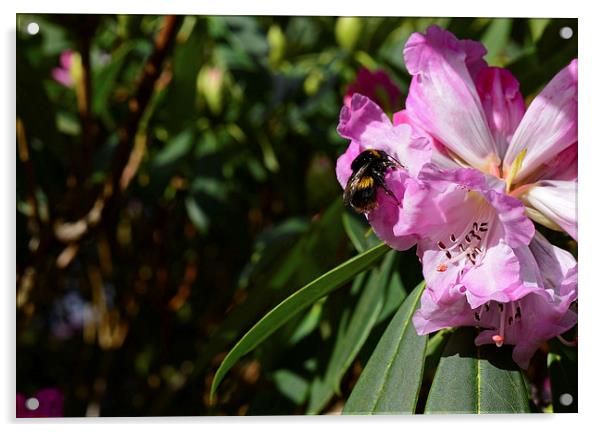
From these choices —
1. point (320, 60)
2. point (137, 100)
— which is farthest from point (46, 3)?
point (320, 60)

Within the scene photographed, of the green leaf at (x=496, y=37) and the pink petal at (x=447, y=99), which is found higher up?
the green leaf at (x=496, y=37)

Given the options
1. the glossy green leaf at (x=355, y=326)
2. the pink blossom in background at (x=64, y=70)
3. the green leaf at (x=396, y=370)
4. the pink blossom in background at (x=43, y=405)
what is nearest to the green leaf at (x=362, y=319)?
the glossy green leaf at (x=355, y=326)

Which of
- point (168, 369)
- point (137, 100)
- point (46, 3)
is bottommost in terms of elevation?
point (168, 369)

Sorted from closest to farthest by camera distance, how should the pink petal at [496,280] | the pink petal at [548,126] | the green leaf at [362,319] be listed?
the pink petal at [496,280]
the pink petal at [548,126]
the green leaf at [362,319]

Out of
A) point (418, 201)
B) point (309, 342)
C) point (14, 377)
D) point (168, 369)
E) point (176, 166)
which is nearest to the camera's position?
point (418, 201)

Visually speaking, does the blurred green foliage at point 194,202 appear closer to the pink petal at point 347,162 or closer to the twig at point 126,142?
the twig at point 126,142

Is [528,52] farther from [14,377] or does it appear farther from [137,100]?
[14,377]
